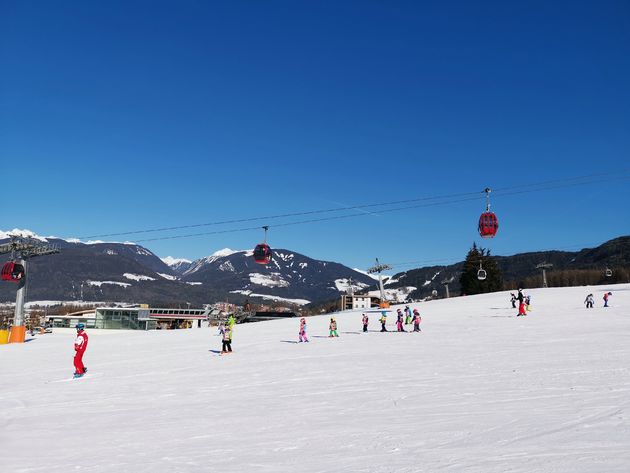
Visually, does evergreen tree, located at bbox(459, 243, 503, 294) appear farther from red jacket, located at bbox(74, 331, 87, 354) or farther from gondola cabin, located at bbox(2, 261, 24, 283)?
red jacket, located at bbox(74, 331, 87, 354)

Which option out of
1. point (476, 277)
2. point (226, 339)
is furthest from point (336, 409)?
point (476, 277)

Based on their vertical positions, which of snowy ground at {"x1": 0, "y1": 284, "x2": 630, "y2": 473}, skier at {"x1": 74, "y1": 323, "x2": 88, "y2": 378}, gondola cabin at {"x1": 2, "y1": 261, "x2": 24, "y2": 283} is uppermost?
gondola cabin at {"x1": 2, "y1": 261, "x2": 24, "y2": 283}

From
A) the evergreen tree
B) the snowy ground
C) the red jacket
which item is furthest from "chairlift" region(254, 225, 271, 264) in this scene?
the evergreen tree

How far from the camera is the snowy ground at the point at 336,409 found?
274 inches

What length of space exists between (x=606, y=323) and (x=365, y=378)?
19735mm

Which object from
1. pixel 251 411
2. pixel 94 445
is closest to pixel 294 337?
pixel 251 411

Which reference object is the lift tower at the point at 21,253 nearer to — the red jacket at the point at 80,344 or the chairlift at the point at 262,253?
the chairlift at the point at 262,253

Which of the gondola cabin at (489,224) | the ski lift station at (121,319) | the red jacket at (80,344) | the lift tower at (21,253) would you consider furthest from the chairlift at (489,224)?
the ski lift station at (121,319)

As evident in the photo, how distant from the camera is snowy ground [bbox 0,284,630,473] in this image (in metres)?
6.95

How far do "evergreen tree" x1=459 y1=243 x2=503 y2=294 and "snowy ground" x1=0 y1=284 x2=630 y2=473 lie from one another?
76443 mm

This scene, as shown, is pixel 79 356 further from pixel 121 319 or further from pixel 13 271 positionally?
pixel 121 319

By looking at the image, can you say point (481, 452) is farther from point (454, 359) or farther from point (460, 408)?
point (454, 359)

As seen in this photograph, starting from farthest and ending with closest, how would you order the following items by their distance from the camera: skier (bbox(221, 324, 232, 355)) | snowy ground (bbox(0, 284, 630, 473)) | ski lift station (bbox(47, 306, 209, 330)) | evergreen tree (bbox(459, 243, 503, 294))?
evergreen tree (bbox(459, 243, 503, 294)) < ski lift station (bbox(47, 306, 209, 330)) < skier (bbox(221, 324, 232, 355)) < snowy ground (bbox(0, 284, 630, 473))

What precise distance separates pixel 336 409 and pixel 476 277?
93131 millimetres
